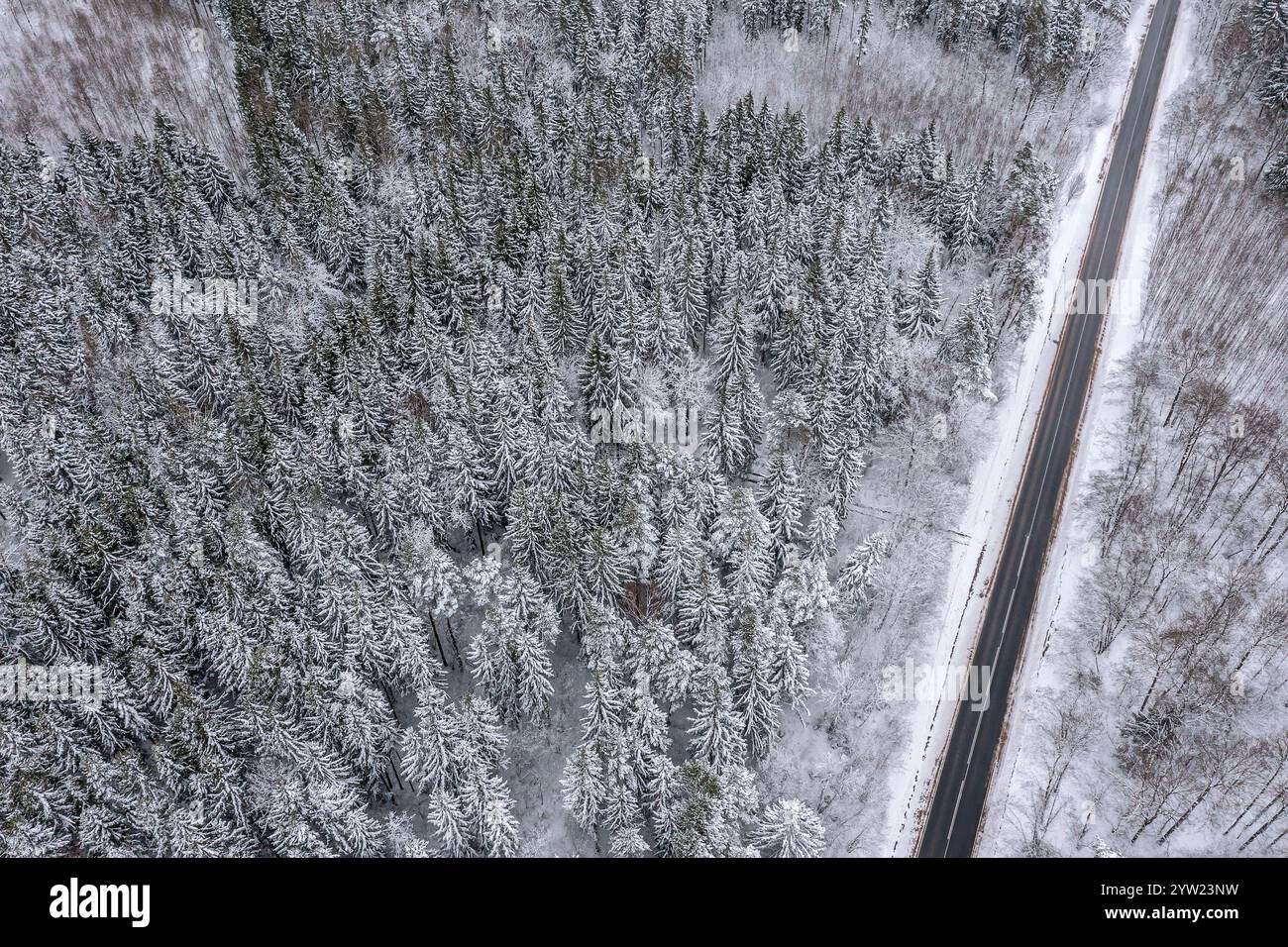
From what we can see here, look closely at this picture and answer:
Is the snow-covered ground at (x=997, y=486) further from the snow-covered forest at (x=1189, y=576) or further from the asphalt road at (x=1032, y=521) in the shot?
the snow-covered forest at (x=1189, y=576)

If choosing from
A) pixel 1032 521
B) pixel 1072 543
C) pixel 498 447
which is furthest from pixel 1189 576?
pixel 498 447

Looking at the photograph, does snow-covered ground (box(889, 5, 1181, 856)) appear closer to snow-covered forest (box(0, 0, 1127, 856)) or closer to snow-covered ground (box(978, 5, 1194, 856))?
snow-covered ground (box(978, 5, 1194, 856))

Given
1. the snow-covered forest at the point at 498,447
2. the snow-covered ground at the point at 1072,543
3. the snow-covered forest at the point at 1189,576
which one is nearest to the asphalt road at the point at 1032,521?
the snow-covered ground at the point at 1072,543

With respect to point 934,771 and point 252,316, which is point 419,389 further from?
point 934,771

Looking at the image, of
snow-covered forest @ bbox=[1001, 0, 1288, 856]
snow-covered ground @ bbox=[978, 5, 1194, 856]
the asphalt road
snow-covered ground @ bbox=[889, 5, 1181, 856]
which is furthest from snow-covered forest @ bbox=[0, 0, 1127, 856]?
the asphalt road
